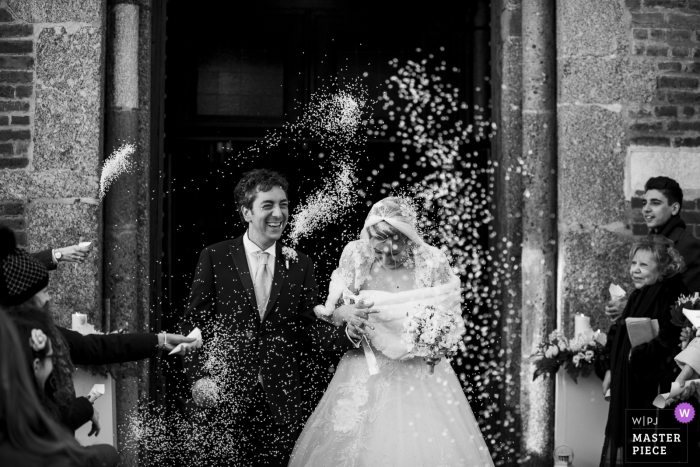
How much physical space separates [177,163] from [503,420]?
114 inches

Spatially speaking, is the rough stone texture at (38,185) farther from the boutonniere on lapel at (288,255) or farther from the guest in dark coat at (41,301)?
the guest in dark coat at (41,301)

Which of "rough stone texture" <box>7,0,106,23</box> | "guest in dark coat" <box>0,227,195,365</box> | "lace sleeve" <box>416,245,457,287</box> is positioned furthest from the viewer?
"rough stone texture" <box>7,0,106,23</box>

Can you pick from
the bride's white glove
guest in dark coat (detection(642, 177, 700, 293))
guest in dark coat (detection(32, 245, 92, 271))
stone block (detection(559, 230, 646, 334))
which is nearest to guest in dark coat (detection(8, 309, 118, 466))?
guest in dark coat (detection(32, 245, 92, 271))

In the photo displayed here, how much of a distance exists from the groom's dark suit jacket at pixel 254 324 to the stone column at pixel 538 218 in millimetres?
1579

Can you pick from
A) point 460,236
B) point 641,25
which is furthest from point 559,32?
point 460,236

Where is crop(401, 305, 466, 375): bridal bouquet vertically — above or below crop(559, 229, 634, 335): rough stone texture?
below

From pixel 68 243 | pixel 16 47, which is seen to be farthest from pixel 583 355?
pixel 16 47

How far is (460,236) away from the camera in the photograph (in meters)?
6.91

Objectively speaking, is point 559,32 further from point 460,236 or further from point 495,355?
point 495,355

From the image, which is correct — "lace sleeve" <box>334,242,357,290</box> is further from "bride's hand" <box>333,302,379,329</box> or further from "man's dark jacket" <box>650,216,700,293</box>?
"man's dark jacket" <box>650,216,700,293</box>

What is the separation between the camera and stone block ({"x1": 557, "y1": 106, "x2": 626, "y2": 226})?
6.15 metres

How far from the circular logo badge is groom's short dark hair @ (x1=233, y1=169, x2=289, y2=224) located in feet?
8.19

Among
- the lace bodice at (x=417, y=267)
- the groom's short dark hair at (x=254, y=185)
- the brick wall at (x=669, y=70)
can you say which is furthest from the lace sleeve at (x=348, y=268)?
the brick wall at (x=669, y=70)

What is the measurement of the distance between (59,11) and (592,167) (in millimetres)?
3533
